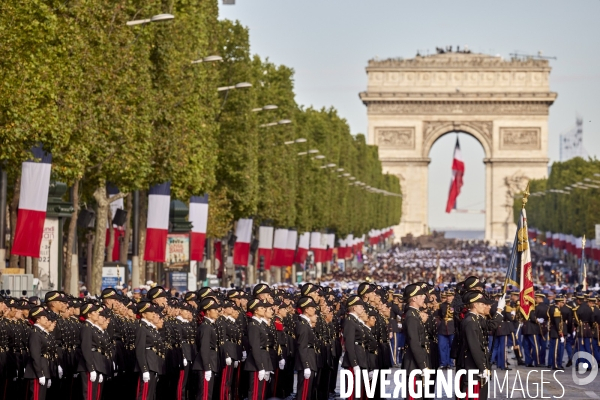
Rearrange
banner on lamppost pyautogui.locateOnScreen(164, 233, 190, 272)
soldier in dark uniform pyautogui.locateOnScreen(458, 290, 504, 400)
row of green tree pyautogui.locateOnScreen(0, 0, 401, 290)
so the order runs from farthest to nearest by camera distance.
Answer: banner on lamppost pyautogui.locateOnScreen(164, 233, 190, 272) → row of green tree pyautogui.locateOnScreen(0, 0, 401, 290) → soldier in dark uniform pyautogui.locateOnScreen(458, 290, 504, 400)

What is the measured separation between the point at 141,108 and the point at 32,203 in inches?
257

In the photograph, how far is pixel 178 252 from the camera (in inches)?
2018

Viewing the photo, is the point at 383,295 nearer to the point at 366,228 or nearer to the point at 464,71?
the point at 366,228

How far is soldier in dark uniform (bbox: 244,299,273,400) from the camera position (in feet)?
75.0

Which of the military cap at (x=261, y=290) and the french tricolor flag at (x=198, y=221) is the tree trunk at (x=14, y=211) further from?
the military cap at (x=261, y=290)

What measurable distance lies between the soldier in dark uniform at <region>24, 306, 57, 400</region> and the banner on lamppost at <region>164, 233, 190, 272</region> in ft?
93.1

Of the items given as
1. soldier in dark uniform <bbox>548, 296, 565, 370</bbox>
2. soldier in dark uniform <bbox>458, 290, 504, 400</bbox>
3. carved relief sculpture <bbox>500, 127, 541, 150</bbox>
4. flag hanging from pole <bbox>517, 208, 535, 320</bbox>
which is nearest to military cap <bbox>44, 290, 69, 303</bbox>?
soldier in dark uniform <bbox>458, 290, 504, 400</bbox>

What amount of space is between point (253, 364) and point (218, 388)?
1.68 m

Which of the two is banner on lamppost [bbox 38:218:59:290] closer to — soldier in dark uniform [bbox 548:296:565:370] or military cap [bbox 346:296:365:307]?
soldier in dark uniform [bbox 548:296:565:370]

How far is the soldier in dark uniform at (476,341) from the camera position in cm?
2173

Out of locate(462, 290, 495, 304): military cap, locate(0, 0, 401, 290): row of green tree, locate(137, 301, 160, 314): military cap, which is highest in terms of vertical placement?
locate(0, 0, 401, 290): row of green tree

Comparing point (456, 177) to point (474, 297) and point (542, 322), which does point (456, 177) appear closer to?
point (542, 322)

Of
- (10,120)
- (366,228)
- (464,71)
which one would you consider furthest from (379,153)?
(10,120)

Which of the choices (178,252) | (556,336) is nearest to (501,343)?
(556,336)
